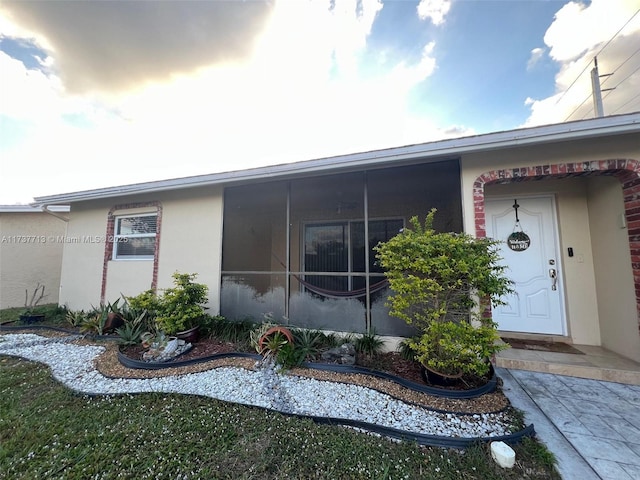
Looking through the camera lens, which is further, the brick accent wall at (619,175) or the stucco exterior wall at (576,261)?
the stucco exterior wall at (576,261)

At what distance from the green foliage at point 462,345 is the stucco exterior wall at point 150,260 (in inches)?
145

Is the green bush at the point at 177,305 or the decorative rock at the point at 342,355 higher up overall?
the green bush at the point at 177,305

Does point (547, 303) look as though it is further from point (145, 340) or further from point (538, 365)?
point (145, 340)

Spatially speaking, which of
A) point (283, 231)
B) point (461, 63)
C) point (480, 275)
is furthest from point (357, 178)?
point (461, 63)

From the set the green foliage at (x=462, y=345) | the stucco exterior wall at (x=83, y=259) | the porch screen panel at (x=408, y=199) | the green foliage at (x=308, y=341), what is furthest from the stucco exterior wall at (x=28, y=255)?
the green foliage at (x=462, y=345)

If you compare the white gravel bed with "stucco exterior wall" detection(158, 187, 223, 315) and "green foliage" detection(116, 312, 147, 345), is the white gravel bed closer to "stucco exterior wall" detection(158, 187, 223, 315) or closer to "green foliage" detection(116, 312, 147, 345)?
"green foliage" detection(116, 312, 147, 345)

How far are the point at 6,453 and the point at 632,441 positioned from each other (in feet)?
14.8

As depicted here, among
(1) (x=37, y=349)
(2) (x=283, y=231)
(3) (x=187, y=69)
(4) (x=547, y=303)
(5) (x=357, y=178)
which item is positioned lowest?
(1) (x=37, y=349)

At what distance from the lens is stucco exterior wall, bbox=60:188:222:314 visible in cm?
482

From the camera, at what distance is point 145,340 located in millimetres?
3818

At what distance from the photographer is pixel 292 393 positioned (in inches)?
101

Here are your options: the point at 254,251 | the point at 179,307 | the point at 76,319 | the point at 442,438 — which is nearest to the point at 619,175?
the point at 442,438

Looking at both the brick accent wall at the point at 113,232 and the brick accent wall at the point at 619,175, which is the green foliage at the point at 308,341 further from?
the brick accent wall at the point at 113,232

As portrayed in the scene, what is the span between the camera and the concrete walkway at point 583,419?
161 cm
